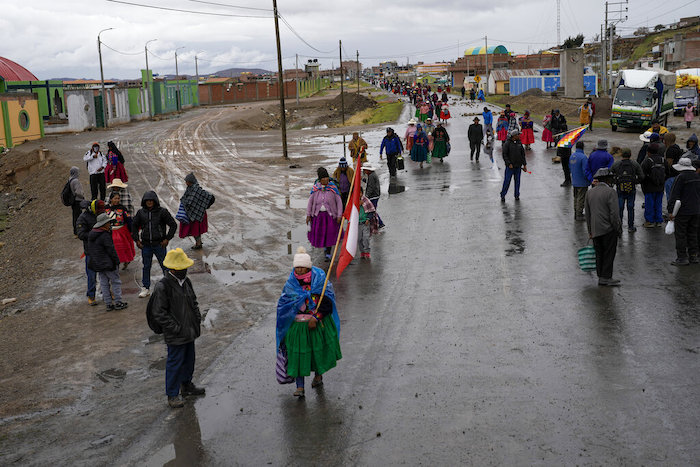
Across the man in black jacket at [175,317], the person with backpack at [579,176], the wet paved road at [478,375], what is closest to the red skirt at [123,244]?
the wet paved road at [478,375]

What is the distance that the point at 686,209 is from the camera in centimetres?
1148

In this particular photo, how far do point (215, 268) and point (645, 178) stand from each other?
28.7ft

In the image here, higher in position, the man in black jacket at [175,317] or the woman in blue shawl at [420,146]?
the woman in blue shawl at [420,146]

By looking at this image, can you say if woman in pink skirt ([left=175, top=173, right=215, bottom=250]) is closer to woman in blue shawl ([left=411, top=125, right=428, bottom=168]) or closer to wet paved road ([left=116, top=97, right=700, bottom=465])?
wet paved road ([left=116, top=97, right=700, bottom=465])

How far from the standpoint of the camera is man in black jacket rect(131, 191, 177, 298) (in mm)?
11633

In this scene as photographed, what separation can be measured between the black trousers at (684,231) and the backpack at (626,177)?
1991 millimetres

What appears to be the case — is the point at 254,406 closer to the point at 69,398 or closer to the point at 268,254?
the point at 69,398

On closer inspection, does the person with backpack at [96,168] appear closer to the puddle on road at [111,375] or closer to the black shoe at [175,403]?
the puddle on road at [111,375]

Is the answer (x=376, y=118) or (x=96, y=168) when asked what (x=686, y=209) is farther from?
(x=376, y=118)

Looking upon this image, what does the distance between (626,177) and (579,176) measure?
137cm

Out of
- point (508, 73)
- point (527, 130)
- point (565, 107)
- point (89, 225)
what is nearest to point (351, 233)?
point (89, 225)

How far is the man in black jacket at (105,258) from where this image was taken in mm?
10930

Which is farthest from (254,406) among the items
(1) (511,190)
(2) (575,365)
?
(1) (511,190)

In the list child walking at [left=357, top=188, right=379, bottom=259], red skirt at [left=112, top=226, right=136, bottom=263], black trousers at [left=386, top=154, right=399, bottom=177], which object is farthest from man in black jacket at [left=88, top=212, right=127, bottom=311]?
black trousers at [left=386, top=154, right=399, bottom=177]
